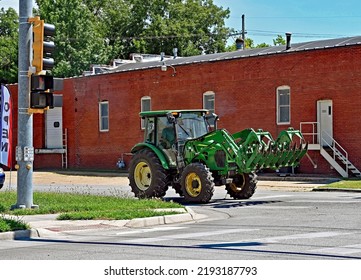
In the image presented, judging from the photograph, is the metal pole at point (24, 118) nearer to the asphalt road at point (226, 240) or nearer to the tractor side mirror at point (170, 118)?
the asphalt road at point (226, 240)

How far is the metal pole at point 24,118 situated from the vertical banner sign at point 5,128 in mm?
1466

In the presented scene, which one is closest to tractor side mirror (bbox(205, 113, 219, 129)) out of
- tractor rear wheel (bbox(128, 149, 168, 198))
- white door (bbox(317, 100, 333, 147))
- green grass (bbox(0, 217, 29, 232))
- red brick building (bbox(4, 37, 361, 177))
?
tractor rear wheel (bbox(128, 149, 168, 198))

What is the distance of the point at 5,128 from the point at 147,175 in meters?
5.61

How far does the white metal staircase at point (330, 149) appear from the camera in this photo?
36406 millimetres

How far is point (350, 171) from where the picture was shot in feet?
120

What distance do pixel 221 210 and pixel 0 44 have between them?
203 ft

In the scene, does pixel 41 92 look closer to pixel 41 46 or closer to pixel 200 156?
pixel 41 46

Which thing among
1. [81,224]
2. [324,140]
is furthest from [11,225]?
[324,140]

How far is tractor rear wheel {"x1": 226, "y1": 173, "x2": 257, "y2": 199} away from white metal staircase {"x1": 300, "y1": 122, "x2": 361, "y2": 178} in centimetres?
1345

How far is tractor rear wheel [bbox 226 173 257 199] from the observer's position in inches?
933

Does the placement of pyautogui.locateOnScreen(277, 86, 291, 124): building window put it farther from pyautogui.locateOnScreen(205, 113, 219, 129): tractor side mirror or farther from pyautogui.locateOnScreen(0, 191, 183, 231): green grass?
pyautogui.locateOnScreen(0, 191, 183, 231): green grass

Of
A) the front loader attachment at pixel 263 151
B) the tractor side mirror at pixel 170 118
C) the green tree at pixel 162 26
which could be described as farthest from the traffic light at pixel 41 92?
the green tree at pixel 162 26

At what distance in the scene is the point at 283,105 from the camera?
1554 inches

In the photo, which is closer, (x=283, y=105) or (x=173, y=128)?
(x=173, y=128)
